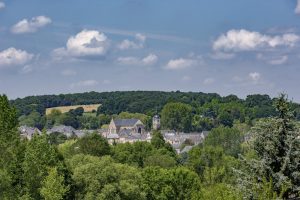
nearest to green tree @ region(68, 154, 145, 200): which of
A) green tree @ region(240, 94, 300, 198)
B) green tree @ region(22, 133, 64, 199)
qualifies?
green tree @ region(22, 133, 64, 199)

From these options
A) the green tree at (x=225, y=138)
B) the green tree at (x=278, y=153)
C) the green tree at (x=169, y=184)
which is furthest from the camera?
the green tree at (x=225, y=138)

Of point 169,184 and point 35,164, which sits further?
point 169,184

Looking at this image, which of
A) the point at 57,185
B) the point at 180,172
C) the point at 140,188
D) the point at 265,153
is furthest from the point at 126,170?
the point at 265,153

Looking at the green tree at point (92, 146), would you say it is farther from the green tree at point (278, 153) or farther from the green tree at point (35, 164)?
the green tree at point (278, 153)

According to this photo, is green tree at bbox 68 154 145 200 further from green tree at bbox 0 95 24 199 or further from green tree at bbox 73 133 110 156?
green tree at bbox 73 133 110 156

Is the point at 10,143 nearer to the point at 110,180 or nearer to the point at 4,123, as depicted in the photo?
the point at 4,123

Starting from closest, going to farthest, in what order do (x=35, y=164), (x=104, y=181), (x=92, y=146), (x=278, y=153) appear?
(x=278, y=153) < (x=35, y=164) < (x=104, y=181) < (x=92, y=146)

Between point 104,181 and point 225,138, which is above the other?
point 104,181

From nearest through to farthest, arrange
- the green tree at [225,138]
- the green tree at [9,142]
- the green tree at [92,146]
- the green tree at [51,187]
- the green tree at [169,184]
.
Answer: the green tree at [9,142] < the green tree at [51,187] < the green tree at [169,184] < the green tree at [92,146] < the green tree at [225,138]

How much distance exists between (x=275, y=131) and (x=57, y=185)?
21309mm

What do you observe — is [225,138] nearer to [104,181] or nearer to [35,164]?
[104,181]

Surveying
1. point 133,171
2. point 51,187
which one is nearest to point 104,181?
point 133,171

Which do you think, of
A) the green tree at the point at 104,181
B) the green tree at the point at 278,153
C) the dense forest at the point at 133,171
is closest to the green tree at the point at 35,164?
the dense forest at the point at 133,171

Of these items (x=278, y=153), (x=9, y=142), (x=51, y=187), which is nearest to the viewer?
→ (x=278, y=153)
